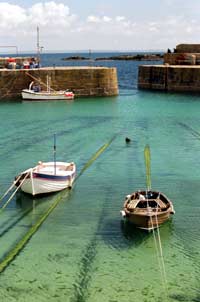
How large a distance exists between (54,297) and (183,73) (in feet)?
193

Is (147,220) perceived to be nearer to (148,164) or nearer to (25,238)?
(25,238)

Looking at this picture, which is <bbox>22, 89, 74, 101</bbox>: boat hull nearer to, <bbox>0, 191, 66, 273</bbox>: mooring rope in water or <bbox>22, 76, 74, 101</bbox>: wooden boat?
<bbox>22, 76, 74, 101</bbox>: wooden boat

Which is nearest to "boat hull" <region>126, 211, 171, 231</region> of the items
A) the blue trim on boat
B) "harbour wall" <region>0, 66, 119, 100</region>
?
the blue trim on boat

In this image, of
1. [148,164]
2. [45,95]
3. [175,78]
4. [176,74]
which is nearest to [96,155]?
[148,164]

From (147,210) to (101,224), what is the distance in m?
1.94

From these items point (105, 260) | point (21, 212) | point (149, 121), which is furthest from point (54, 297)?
point (149, 121)

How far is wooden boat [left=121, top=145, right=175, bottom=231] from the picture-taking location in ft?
61.5

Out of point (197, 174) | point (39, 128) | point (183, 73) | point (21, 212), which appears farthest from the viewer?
point (183, 73)

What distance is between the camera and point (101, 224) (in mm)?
19547

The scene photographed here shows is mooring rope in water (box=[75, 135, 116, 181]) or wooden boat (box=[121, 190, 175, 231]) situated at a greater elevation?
wooden boat (box=[121, 190, 175, 231])

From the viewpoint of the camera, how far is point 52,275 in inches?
608

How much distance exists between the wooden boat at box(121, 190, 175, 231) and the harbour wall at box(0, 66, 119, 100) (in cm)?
4194

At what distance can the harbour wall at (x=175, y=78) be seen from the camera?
A: 6906 centimetres

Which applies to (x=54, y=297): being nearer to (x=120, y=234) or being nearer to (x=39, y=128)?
(x=120, y=234)
